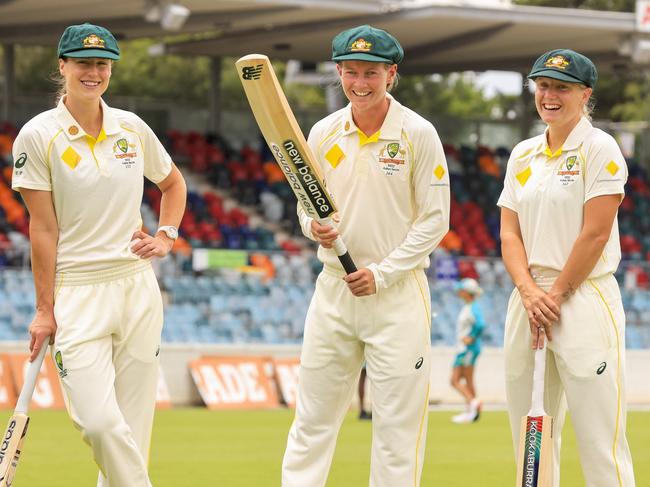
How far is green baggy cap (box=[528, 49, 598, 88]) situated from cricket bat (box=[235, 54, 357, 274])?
1.08 meters

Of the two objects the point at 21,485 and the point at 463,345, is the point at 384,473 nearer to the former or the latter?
the point at 21,485

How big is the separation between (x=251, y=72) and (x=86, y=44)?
0.75 m

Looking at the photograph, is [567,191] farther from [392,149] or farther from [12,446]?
[12,446]

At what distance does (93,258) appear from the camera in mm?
6430

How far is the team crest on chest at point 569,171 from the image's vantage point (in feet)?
21.3

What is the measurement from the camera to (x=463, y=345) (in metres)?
17.2

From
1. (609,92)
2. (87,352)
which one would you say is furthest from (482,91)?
(87,352)

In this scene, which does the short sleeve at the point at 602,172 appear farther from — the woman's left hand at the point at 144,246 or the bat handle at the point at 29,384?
the bat handle at the point at 29,384

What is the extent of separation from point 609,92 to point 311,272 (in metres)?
25.2

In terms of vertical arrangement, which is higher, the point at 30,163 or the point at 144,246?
the point at 30,163

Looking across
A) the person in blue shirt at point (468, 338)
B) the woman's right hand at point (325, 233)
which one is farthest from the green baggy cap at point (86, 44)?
the person in blue shirt at point (468, 338)

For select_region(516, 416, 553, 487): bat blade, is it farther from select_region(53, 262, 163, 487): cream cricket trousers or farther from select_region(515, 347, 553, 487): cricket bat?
select_region(53, 262, 163, 487): cream cricket trousers

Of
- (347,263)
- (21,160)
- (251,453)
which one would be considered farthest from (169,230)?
(251,453)

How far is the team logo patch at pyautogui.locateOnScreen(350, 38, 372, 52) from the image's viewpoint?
641cm
